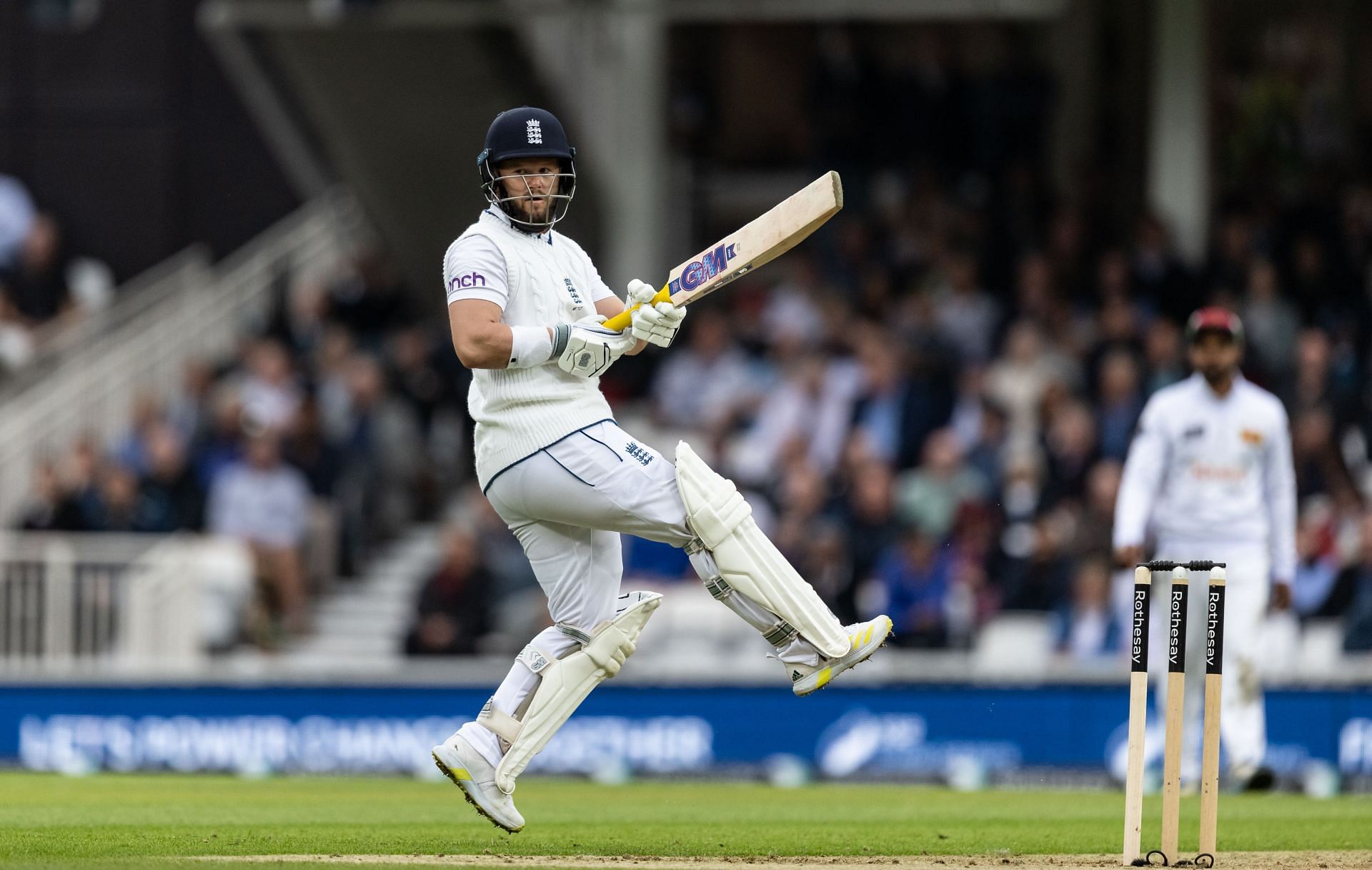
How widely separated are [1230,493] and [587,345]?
13.2 feet

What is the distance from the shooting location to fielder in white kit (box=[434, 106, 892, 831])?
706 cm

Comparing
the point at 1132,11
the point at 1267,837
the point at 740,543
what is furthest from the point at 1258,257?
the point at 740,543

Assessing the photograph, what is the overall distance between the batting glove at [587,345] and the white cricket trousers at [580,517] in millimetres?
215

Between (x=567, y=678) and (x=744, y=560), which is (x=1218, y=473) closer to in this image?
(x=744, y=560)

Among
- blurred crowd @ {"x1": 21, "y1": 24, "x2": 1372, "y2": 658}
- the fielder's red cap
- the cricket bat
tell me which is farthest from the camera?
blurred crowd @ {"x1": 21, "y1": 24, "x2": 1372, "y2": 658}

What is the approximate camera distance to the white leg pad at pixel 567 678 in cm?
726

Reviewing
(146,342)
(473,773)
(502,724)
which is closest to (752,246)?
(502,724)

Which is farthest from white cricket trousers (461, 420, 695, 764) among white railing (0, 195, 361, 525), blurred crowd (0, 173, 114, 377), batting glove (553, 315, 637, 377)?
blurred crowd (0, 173, 114, 377)

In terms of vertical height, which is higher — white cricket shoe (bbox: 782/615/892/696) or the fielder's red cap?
the fielder's red cap

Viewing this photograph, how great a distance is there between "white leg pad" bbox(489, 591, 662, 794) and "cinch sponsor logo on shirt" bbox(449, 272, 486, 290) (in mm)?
1185

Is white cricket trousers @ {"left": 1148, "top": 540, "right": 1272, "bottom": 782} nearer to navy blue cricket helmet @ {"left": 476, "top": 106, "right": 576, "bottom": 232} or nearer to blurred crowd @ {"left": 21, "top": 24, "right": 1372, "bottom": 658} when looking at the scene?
blurred crowd @ {"left": 21, "top": 24, "right": 1372, "bottom": 658}

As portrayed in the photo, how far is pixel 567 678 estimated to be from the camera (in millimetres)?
7297

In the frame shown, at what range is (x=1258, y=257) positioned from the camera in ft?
50.4

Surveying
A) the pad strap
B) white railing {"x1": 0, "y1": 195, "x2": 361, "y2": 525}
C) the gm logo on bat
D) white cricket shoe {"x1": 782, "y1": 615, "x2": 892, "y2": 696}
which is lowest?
the pad strap
